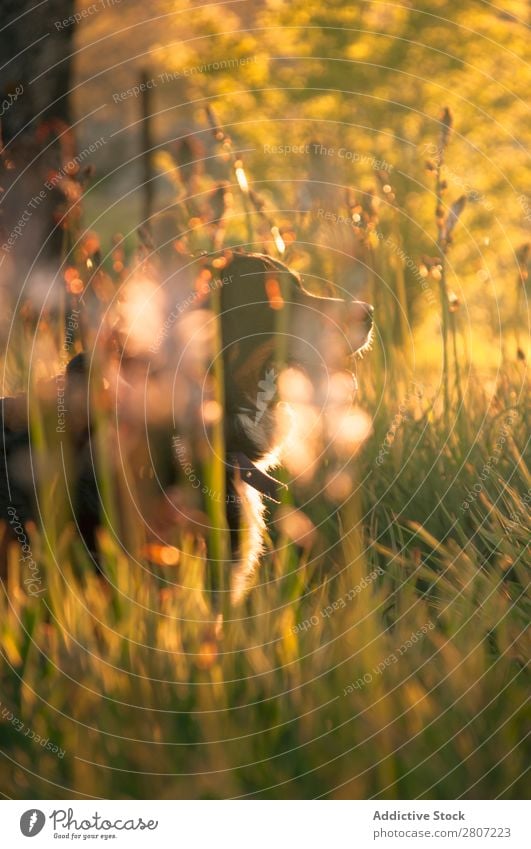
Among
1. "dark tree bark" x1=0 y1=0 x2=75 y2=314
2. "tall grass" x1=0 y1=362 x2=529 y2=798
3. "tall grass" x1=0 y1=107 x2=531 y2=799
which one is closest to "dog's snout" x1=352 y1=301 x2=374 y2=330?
"tall grass" x1=0 y1=107 x2=531 y2=799

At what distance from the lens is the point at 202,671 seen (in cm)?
206

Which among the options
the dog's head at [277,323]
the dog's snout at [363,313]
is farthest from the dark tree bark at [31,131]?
the dog's snout at [363,313]

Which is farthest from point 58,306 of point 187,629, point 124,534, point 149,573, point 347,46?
point 347,46

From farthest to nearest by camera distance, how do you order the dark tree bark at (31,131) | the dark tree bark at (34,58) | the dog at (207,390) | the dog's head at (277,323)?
the dark tree bark at (34,58), the dark tree bark at (31,131), the dog's head at (277,323), the dog at (207,390)

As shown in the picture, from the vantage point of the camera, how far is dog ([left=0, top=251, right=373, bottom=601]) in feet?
9.20

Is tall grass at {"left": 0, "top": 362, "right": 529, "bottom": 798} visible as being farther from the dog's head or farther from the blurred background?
the dog's head

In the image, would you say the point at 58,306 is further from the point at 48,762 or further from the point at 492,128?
the point at 492,128

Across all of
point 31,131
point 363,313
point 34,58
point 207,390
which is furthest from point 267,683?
point 34,58

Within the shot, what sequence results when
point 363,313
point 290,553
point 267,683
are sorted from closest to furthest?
point 267,683, point 290,553, point 363,313

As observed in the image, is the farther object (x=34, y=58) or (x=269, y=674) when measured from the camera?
(x=34, y=58)

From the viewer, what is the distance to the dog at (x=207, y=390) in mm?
2803

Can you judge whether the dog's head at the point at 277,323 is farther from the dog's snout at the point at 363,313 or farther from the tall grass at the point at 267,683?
the tall grass at the point at 267,683

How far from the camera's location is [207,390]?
2816mm

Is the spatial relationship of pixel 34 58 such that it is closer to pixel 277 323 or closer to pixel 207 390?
pixel 277 323
